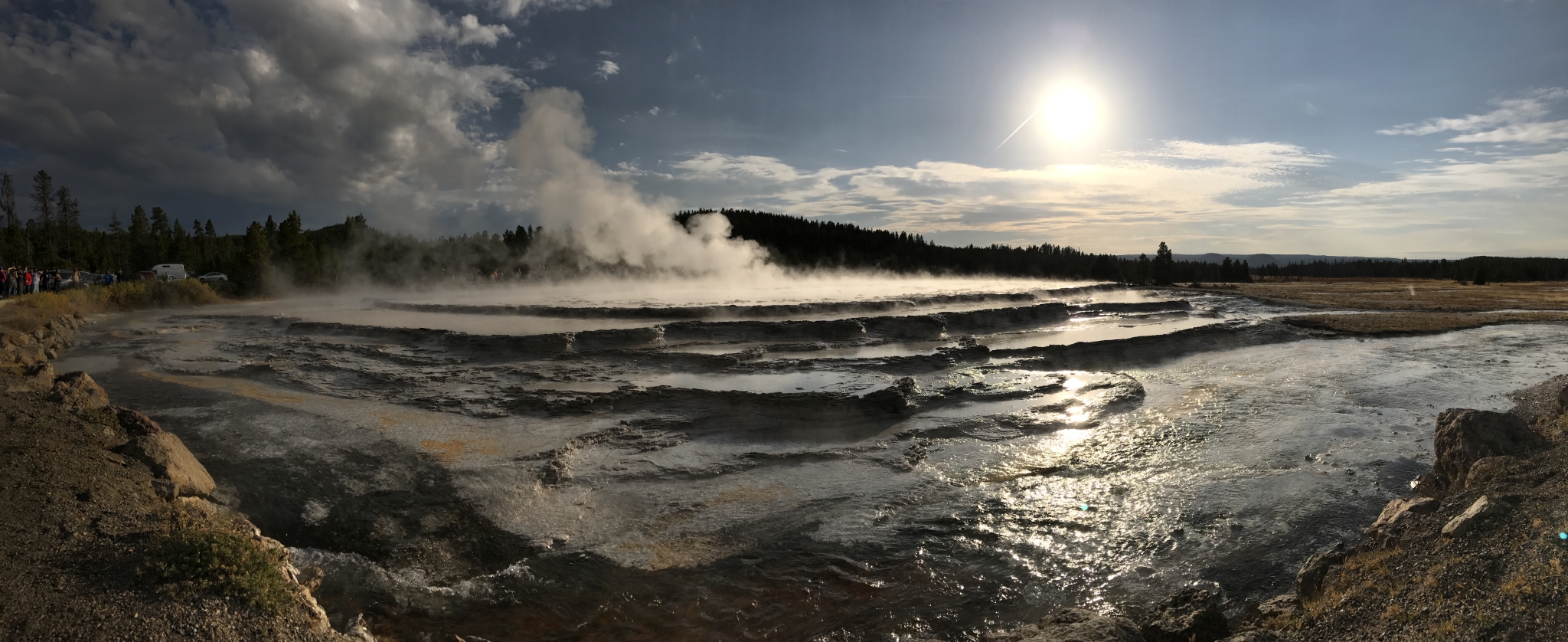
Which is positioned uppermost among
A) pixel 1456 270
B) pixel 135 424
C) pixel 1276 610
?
pixel 1456 270

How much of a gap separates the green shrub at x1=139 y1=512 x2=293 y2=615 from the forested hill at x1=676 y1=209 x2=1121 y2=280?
76.5 metres

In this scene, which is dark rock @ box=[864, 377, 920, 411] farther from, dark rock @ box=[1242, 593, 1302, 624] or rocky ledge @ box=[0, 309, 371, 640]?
rocky ledge @ box=[0, 309, 371, 640]

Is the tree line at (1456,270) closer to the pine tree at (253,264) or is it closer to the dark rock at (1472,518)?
the dark rock at (1472,518)

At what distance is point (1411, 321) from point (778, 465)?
29.4 meters

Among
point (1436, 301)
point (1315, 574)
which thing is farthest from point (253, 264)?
point (1436, 301)

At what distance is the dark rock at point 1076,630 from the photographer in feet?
14.1

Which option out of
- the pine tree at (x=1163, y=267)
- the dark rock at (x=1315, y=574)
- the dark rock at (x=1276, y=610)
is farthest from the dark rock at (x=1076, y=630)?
the pine tree at (x=1163, y=267)

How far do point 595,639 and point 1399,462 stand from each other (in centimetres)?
1023

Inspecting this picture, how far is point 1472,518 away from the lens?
4.73 meters

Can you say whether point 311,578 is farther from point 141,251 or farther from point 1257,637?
point 141,251

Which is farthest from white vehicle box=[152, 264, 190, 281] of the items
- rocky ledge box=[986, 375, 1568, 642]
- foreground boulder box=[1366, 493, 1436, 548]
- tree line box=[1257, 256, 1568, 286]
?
tree line box=[1257, 256, 1568, 286]

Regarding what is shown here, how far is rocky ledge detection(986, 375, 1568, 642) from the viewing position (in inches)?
146

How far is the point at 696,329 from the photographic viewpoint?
2017 centimetres

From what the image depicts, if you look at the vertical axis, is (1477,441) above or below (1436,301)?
below
